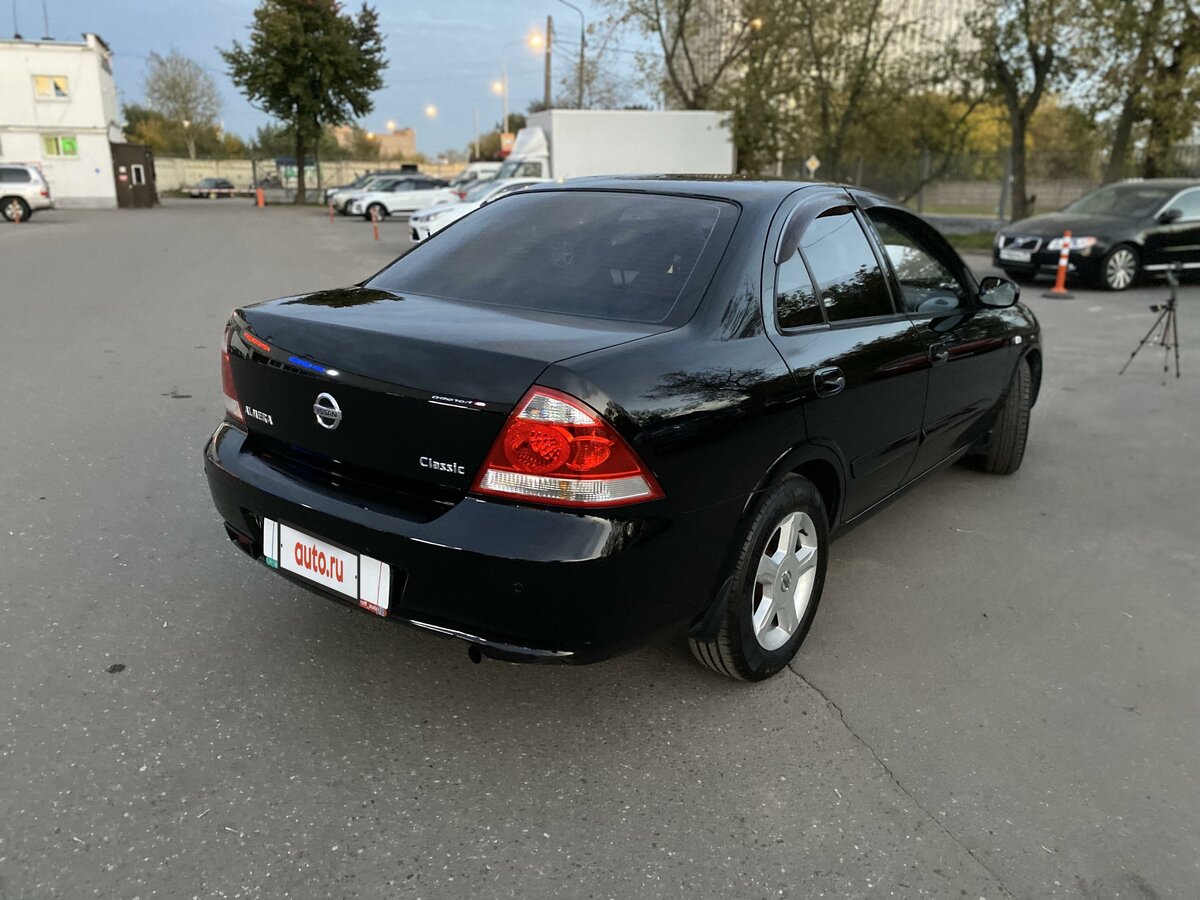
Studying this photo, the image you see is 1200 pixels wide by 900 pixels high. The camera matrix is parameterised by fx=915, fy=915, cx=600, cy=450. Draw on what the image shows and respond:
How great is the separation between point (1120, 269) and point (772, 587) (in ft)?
45.4

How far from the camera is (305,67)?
45312mm

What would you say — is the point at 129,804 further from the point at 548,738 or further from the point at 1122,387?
the point at 1122,387

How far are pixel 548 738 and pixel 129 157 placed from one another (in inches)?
1771

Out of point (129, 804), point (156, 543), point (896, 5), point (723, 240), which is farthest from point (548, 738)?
point (896, 5)

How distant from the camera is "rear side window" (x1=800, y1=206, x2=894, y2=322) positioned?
3.23 meters

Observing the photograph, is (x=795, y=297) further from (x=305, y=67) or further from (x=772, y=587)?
(x=305, y=67)

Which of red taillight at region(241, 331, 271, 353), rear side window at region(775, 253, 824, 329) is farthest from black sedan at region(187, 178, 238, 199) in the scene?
rear side window at region(775, 253, 824, 329)

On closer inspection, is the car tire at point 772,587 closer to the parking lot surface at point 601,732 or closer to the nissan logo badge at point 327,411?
the parking lot surface at point 601,732

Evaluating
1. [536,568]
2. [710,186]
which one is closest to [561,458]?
[536,568]

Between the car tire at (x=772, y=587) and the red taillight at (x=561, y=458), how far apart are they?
0.57 m

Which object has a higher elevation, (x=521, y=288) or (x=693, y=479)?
(x=521, y=288)

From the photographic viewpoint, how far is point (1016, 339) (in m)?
4.82

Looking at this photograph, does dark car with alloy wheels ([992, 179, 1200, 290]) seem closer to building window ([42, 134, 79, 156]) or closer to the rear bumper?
the rear bumper

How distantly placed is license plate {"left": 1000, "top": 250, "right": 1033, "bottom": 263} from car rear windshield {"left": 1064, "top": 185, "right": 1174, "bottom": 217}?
1.60 metres
